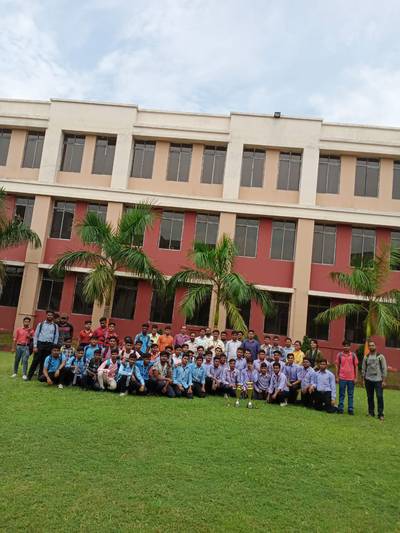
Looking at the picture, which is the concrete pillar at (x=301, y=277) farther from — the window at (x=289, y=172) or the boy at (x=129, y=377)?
the boy at (x=129, y=377)

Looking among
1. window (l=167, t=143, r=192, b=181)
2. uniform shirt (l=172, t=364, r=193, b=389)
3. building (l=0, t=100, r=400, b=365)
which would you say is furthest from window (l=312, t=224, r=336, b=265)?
uniform shirt (l=172, t=364, r=193, b=389)

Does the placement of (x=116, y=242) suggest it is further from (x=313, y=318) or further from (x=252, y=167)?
(x=313, y=318)

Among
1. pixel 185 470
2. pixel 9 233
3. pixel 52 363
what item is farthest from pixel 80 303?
pixel 185 470

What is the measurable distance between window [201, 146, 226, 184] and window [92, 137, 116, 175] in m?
4.09

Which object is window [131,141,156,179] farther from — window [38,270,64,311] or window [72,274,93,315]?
window [38,270,64,311]

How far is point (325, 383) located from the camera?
32.9 ft

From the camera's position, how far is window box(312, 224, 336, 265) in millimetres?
19078

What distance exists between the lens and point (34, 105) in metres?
20.4

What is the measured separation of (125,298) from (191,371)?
31.4 ft

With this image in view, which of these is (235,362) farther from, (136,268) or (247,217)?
(247,217)

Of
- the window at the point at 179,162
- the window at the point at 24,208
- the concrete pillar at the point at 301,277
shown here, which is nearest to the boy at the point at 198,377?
the concrete pillar at the point at 301,277

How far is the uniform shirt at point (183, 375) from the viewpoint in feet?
33.3

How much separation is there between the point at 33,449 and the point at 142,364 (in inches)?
175

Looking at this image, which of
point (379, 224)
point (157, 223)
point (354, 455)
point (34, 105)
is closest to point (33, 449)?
point (354, 455)
